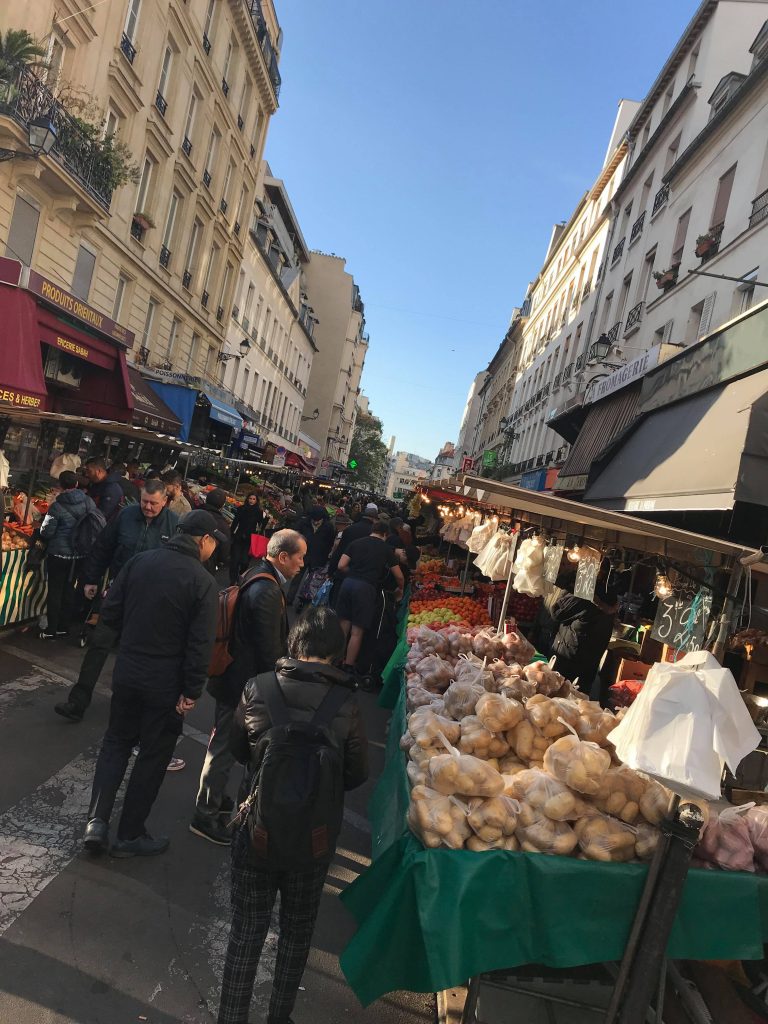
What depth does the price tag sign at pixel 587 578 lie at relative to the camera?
5.26 m

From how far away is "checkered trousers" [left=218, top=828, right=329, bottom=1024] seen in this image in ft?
8.75

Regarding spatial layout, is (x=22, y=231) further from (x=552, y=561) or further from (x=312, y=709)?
(x=312, y=709)

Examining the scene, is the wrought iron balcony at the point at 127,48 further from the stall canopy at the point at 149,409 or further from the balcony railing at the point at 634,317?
the balcony railing at the point at 634,317

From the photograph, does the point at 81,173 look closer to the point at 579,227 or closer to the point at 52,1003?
the point at 52,1003

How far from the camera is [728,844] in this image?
3.07 m

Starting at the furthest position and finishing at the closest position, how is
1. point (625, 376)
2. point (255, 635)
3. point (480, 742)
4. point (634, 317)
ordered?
point (634, 317) < point (625, 376) < point (255, 635) < point (480, 742)

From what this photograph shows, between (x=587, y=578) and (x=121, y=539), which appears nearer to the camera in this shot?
(x=587, y=578)

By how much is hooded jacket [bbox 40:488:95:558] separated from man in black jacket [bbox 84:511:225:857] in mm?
3727

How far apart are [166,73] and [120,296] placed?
652cm

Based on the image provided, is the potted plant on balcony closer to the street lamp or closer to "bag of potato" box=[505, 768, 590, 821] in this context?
the street lamp

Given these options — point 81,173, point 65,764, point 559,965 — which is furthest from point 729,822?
point 81,173

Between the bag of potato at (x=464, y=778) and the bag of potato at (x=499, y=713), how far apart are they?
18.9 inches

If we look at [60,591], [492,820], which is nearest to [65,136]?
[60,591]

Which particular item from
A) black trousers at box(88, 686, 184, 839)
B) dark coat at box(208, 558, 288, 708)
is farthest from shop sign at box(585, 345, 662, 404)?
black trousers at box(88, 686, 184, 839)
